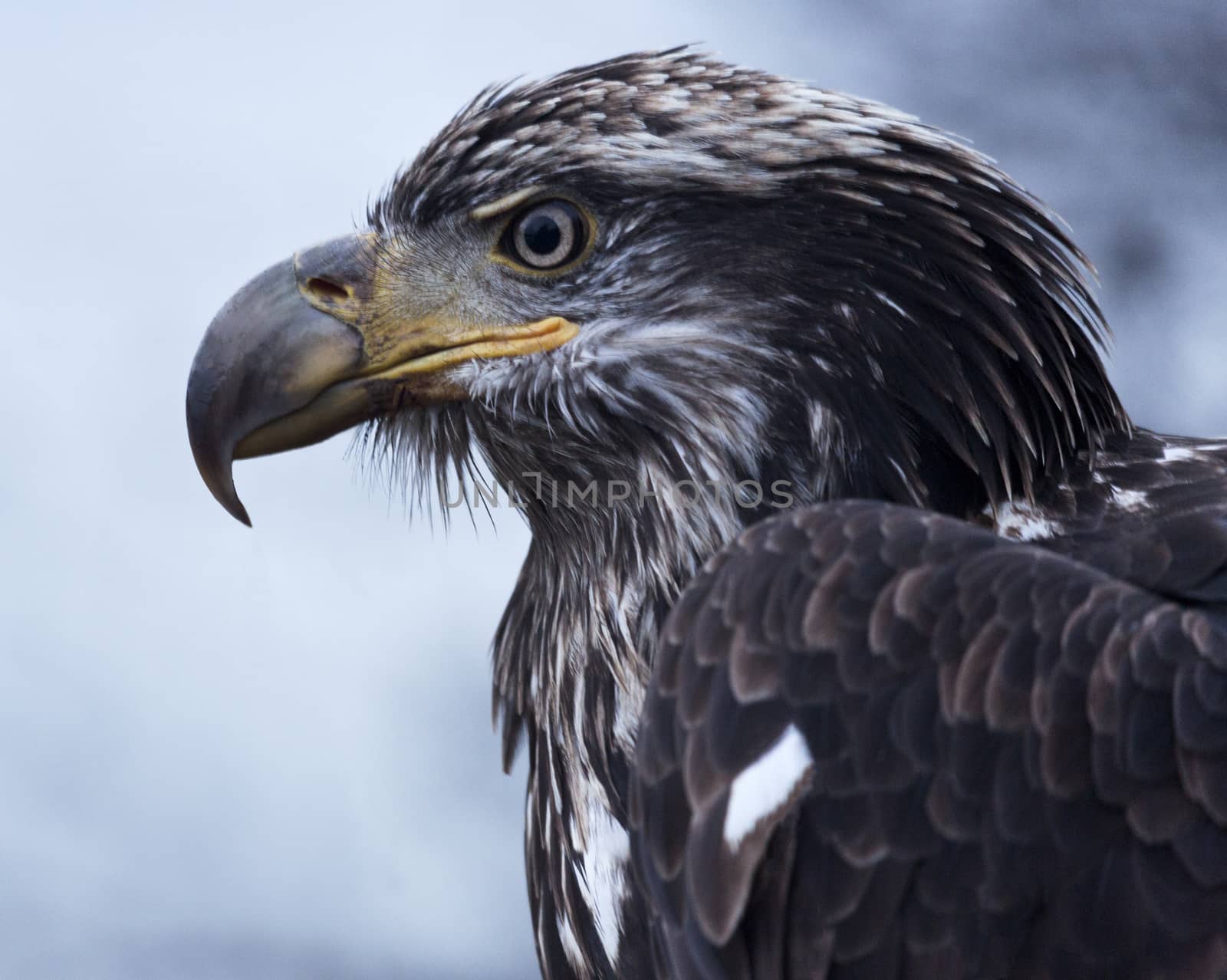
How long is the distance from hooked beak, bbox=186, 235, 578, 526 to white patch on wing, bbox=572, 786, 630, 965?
0.63 meters

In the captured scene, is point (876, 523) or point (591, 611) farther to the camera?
point (591, 611)

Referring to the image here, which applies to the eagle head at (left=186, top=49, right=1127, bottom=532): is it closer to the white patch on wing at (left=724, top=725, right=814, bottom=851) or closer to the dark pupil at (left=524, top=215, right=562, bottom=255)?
the dark pupil at (left=524, top=215, right=562, bottom=255)

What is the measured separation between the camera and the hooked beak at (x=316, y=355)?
2.02m

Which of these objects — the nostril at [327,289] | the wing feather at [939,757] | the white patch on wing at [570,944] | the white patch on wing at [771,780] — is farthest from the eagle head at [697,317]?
the white patch on wing at [570,944]

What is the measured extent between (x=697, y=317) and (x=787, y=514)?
15.5 inches

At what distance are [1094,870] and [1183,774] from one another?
13 centimetres

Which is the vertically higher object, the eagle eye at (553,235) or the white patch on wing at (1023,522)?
the eagle eye at (553,235)

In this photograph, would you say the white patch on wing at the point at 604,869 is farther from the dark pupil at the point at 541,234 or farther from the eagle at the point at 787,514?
the dark pupil at the point at 541,234

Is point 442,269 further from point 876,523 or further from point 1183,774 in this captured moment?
point 1183,774

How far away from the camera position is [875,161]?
1.98 metres

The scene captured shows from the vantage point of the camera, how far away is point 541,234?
6.83ft

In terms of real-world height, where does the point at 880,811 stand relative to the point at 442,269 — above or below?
below

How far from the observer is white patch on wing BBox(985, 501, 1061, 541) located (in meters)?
1.89

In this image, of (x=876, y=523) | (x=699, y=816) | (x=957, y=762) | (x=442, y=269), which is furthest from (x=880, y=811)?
(x=442, y=269)
